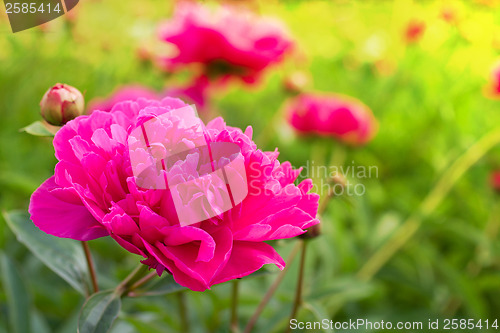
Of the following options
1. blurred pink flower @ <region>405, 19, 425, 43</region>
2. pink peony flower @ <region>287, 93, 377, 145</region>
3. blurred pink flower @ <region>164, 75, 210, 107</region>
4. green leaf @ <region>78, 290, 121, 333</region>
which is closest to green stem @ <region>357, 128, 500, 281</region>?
pink peony flower @ <region>287, 93, 377, 145</region>

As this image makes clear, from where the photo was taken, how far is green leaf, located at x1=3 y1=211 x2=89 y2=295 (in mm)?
494

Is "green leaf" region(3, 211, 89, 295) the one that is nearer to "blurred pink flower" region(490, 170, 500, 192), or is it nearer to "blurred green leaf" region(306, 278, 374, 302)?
"blurred green leaf" region(306, 278, 374, 302)

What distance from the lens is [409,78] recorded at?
183 centimetres

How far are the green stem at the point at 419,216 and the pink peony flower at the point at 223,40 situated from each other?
453 millimetres

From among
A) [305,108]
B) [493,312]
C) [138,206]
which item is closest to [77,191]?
[138,206]

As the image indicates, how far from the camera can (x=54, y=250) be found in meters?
0.53

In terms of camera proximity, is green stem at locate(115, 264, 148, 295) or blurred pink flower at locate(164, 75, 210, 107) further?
blurred pink flower at locate(164, 75, 210, 107)

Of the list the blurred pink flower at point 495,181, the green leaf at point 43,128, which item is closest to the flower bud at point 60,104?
the green leaf at point 43,128

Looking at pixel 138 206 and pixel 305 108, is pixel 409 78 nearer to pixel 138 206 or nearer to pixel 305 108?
pixel 305 108

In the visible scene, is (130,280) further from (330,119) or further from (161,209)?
(330,119)

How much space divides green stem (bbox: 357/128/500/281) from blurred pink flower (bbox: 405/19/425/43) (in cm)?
99

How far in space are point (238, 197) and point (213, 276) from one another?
6 centimetres

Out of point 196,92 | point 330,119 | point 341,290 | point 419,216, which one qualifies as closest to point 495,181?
point 419,216

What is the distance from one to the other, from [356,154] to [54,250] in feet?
3.79
